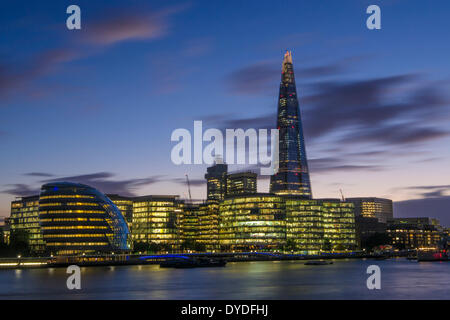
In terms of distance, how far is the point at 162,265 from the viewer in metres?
181

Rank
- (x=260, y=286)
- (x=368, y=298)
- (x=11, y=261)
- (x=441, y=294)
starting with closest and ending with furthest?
(x=368, y=298)
(x=441, y=294)
(x=260, y=286)
(x=11, y=261)

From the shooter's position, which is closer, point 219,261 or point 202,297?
point 202,297

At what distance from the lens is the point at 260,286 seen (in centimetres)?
9244

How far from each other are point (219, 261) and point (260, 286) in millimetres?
97543

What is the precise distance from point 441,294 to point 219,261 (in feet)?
378
